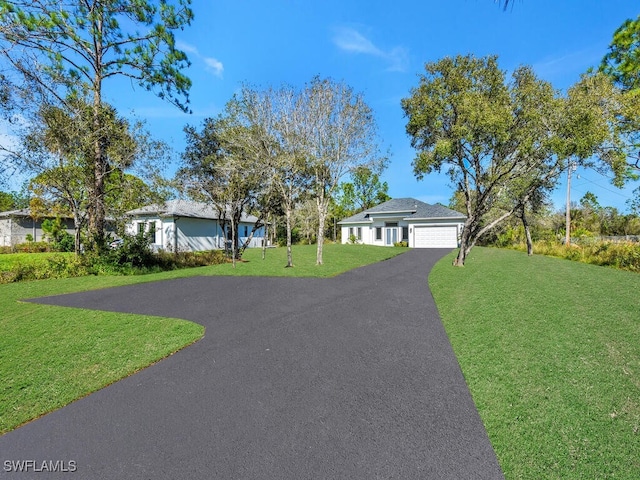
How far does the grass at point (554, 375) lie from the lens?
2459 mm

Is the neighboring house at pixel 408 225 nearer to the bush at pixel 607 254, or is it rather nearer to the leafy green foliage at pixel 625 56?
the bush at pixel 607 254

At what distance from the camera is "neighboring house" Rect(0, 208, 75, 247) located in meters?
27.0

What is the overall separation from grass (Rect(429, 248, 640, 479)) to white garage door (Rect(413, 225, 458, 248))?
824 inches

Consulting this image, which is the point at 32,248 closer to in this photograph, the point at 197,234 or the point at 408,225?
the point at 197,234

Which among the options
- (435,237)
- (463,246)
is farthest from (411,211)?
(463,246)

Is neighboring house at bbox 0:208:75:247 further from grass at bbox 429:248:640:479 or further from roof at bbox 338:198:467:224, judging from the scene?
grass at bbox 429:248:640:479

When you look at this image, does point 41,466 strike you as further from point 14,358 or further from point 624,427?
point 624,427

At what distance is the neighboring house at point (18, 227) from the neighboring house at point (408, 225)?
2991 cm

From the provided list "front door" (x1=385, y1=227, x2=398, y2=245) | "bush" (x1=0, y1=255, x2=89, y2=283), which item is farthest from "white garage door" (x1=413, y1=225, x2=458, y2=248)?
"bush" (x1=0, y1=255, x2=89, y2=283)

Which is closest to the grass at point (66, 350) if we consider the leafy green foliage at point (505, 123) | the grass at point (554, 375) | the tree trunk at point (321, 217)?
the grass at point (554, 375)

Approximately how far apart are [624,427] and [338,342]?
3.32 metres

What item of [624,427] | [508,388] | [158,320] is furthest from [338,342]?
[158,320]

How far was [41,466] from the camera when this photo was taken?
7.95ft

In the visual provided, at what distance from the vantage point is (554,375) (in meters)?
3.76
